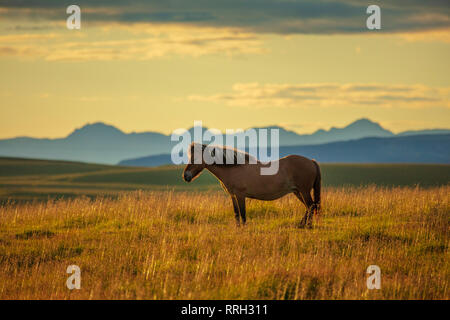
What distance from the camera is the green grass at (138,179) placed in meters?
52.2

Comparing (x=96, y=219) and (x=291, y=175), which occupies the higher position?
(x=291, y=175)

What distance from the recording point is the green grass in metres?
52.2

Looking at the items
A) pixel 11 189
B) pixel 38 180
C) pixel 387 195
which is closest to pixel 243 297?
pixel 387 195

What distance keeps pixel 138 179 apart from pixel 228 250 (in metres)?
54.3

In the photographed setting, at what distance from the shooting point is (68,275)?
1103 cm

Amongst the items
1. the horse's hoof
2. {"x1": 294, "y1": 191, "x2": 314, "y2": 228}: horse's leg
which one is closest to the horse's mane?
{"x1": 294, "y1": 191, "x2": 314, "y2": 228}: horse's leg

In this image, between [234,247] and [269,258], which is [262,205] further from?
[269,258]

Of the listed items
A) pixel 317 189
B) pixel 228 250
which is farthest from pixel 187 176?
pixel 317 189

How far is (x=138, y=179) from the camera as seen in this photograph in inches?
2559

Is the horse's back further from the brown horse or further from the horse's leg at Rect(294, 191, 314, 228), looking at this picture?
the horse's leg at Rect(294, 191, 314, 228)

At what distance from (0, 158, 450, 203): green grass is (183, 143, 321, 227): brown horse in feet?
114
